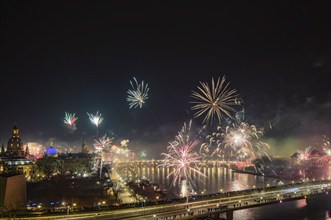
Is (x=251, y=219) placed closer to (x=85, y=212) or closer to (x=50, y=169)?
(x=85, y=212)

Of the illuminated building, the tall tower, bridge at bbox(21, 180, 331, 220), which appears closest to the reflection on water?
bridge at bbox(21, 180, 331, 220)

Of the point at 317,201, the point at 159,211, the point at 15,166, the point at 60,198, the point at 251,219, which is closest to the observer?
the point at 159,211

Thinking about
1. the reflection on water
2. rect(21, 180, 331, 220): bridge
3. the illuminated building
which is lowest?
the reflection on water

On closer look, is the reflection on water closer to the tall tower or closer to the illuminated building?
the illuminated building

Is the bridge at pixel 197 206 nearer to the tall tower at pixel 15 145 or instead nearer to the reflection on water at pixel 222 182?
the reflection on water at pixel 222 182

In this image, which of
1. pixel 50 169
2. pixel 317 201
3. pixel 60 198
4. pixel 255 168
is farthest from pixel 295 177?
pixel 60 198

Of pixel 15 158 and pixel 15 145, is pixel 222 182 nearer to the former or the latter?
pixel 15 158

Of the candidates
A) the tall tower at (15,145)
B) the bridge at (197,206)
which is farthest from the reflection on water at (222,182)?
the tall tower at (15,145)

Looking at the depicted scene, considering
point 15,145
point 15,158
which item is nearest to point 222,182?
point 15,158
